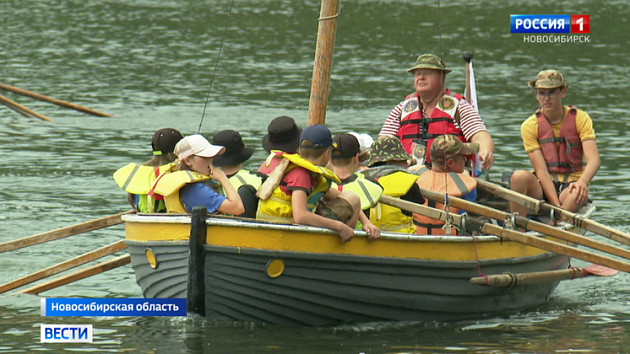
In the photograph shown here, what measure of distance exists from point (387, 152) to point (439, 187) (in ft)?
1.81

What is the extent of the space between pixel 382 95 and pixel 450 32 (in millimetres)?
11392

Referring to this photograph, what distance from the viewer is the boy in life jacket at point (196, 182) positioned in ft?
27.9

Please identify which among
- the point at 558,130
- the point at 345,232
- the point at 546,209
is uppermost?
the point at 558,130

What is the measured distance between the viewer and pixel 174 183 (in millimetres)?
8516

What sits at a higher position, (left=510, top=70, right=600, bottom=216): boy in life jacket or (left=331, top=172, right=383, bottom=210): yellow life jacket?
(left=510, top=70, right=600, bottom=216): boy in life jacket

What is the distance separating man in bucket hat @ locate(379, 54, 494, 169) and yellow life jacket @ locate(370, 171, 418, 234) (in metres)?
1.46

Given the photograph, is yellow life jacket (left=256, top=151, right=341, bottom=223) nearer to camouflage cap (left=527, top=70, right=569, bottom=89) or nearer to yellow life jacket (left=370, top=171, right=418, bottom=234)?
yellow life jacket (left=370, top=171, right=418, bottom=234)

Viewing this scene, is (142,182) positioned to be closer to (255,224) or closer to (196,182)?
(196,182)

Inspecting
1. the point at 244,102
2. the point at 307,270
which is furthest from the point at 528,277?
the point at 244,102

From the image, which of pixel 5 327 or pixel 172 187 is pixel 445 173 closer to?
pixel 172 187

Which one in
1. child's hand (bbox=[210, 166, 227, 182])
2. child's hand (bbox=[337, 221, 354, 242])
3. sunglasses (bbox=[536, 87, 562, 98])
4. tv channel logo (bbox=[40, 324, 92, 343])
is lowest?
tv channel logo (bbox=[40, 324, 92, 343])

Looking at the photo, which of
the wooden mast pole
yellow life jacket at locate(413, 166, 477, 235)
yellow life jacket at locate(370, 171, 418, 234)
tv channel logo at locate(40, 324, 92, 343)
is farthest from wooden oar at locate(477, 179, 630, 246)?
tv channel logo at locate(40, 324, 92, 343)

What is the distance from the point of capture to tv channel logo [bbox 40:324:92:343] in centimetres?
886

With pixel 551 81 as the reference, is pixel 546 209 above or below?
below
